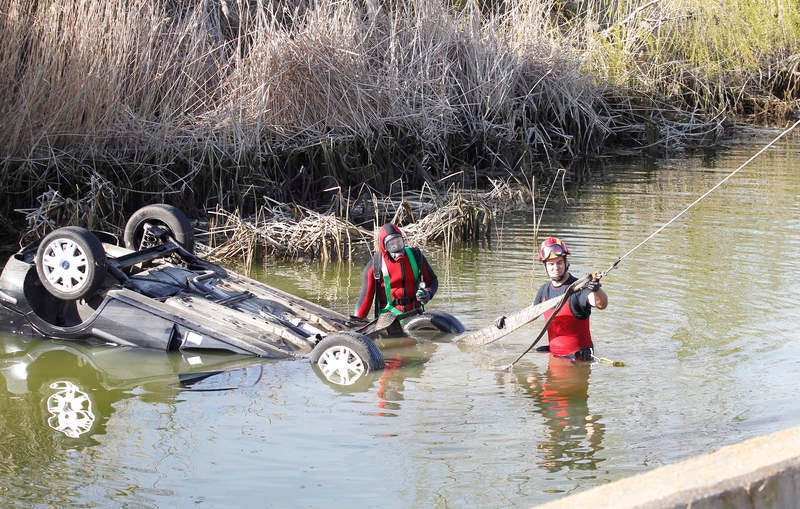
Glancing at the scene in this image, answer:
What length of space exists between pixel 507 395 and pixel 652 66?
1652 centimetres

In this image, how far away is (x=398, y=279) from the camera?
963cm

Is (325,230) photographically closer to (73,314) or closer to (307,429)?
(73,314)

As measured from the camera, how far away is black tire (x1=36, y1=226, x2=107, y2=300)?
8.91 m

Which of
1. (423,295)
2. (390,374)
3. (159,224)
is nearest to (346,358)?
(390,374)

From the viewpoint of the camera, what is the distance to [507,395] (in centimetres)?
806

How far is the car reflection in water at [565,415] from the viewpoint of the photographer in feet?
21.8

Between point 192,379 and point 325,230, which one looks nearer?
point 192,379

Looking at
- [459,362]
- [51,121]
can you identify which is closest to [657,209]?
[459,362]

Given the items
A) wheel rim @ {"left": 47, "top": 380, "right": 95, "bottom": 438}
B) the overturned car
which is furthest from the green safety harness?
wheel rim @ {"left": 47, "top": 380, "right": 95, "bottom": 438}

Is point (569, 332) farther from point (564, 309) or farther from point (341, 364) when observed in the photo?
point (341, 364)

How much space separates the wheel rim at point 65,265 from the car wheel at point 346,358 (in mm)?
2238

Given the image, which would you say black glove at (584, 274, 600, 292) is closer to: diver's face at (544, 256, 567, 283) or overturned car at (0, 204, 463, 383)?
diver's face at (544, 256, 567, 283)

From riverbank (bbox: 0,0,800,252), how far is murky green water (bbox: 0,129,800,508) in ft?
11.9

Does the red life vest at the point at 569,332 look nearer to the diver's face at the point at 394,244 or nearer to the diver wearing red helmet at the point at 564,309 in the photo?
the diver wearing red helmet at the point at 564,309
